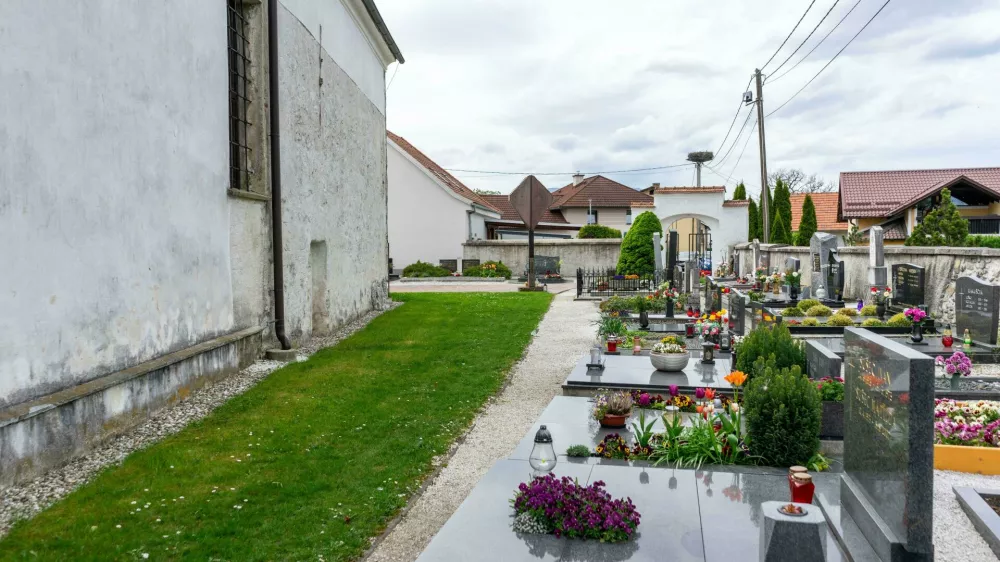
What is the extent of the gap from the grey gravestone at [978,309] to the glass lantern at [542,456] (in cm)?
942

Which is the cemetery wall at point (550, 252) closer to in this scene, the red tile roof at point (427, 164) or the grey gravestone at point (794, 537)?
the red tile roof at point (427, 164)

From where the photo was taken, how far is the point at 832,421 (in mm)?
6453

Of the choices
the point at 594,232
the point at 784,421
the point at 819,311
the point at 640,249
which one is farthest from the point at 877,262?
the point at 594,232

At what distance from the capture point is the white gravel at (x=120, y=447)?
5117mm

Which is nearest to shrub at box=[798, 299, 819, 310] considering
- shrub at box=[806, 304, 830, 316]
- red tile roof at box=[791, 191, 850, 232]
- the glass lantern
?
shrub at box=[806, 304, 830, 316]

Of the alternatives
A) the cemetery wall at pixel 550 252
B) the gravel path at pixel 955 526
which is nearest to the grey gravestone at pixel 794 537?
the gravel path at pixel 955 526

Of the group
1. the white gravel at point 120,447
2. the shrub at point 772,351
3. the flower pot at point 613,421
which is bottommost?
the white gravel at point 120,447

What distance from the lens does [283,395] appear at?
8953 millimetres

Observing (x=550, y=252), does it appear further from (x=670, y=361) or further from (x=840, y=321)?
(x=670, y=361)

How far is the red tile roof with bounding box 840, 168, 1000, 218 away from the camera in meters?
34.6

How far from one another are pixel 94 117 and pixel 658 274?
66.3 feet

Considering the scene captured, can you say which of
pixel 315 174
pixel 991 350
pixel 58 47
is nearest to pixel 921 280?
pixel 991 350

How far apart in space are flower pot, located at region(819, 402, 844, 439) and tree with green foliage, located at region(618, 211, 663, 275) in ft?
61.4

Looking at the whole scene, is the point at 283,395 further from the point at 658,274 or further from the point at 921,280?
the point at 658,274
